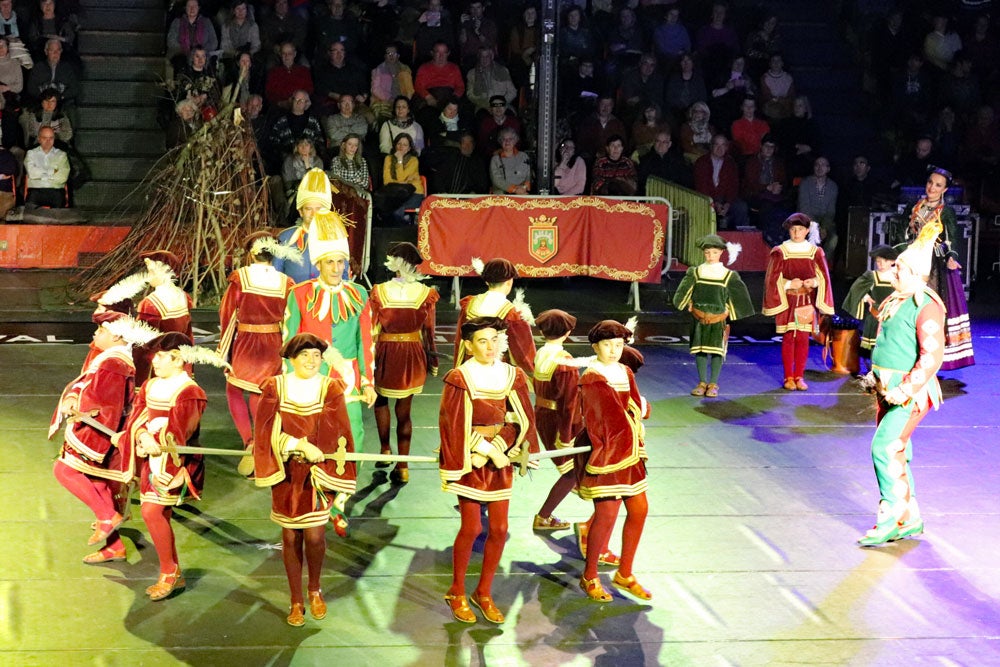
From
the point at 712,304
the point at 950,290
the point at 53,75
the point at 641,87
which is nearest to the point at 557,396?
the point at 712,304

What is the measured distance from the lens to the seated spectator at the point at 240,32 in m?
15.5

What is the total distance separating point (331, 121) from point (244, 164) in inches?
68.2

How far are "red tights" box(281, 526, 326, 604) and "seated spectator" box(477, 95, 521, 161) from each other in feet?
30.7

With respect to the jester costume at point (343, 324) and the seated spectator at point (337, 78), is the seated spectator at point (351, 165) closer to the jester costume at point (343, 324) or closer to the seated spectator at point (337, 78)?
the seated spectator at point (337, 78)

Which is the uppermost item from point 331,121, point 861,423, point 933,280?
point 331,121

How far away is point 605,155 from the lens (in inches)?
600

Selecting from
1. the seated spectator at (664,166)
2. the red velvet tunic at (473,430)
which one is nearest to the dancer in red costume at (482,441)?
the red velvet tunic at (473,430)

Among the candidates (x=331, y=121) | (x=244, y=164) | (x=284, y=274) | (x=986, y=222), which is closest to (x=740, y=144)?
(x=986, y=222)

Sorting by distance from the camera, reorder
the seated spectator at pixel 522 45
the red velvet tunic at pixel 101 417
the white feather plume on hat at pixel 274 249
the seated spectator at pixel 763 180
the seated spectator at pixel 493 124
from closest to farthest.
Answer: the red velvet tunic at pixel 101 417 → the white feather plume on hat at pixel 274 249 → the seated spectator at pixel 493 124 → the seated spectator at pixel 763 180 → the seated spectator at pixel 522 45

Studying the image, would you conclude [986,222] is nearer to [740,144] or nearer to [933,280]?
[740,144]

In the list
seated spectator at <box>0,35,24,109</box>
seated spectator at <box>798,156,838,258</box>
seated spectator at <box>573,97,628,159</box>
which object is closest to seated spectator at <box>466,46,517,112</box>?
seated spectator at <box>573,97,628,159</box>

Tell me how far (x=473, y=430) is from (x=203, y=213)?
7.88 m

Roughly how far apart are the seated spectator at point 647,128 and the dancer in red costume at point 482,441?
963 centimetres

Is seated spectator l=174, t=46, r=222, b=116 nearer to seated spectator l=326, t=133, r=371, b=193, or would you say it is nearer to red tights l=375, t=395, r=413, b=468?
seated spectator l=326, t=133, r=371, b=193
